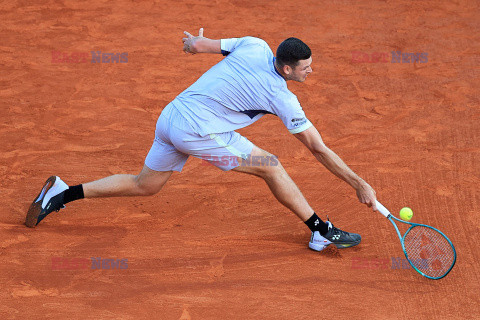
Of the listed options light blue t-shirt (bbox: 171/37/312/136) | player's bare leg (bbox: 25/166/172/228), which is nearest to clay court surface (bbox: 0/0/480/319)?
player's bare leg (bbox: 25/166/172/228)

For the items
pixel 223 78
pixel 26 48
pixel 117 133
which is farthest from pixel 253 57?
pixel 26 48

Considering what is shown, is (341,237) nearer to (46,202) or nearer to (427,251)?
(427,251)

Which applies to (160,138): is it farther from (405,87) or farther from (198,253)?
(405,87)

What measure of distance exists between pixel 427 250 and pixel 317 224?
88cm

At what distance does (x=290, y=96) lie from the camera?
16.1 ft

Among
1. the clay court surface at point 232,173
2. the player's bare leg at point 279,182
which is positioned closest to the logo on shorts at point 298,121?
the player's bare leg at point 279,182

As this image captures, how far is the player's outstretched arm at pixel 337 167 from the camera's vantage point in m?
4.93
